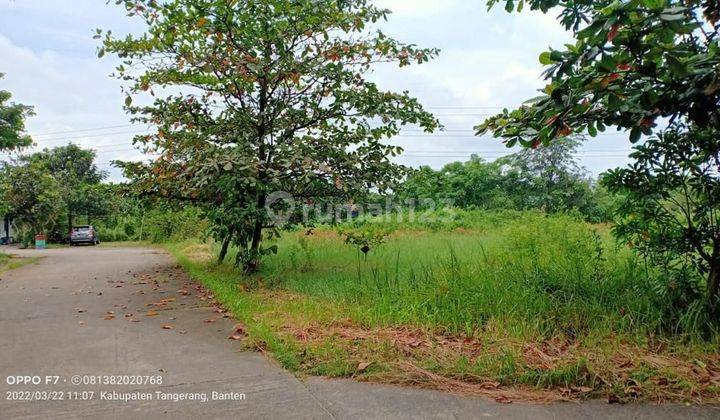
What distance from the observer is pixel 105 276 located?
1001 cm

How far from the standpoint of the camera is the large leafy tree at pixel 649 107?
8.42ft

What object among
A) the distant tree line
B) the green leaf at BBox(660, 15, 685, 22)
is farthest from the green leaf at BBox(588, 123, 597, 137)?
the distant tree line

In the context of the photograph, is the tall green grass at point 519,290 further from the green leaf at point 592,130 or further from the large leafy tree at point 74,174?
the large leafy tree at point 74,174

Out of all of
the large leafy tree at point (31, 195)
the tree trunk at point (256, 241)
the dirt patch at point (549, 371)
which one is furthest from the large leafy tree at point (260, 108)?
the large leafy tree at point (31, 195)

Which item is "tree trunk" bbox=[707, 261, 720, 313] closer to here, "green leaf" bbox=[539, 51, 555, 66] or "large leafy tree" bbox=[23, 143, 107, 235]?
"green leaf" bbox=[539, 51, 555, 66]

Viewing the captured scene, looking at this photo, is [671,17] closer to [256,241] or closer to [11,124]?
[256,241]

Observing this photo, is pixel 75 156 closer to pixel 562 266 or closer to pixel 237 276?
pixel 237 276

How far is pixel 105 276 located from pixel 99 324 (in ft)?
16.4

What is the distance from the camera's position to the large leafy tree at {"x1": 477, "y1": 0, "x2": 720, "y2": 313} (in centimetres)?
257

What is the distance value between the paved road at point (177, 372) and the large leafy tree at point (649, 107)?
1787mm

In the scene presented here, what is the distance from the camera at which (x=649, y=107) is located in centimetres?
311

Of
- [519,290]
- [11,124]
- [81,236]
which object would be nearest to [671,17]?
[519,290]

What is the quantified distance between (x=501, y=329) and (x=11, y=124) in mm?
16530

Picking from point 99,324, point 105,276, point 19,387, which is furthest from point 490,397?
point 105,276
